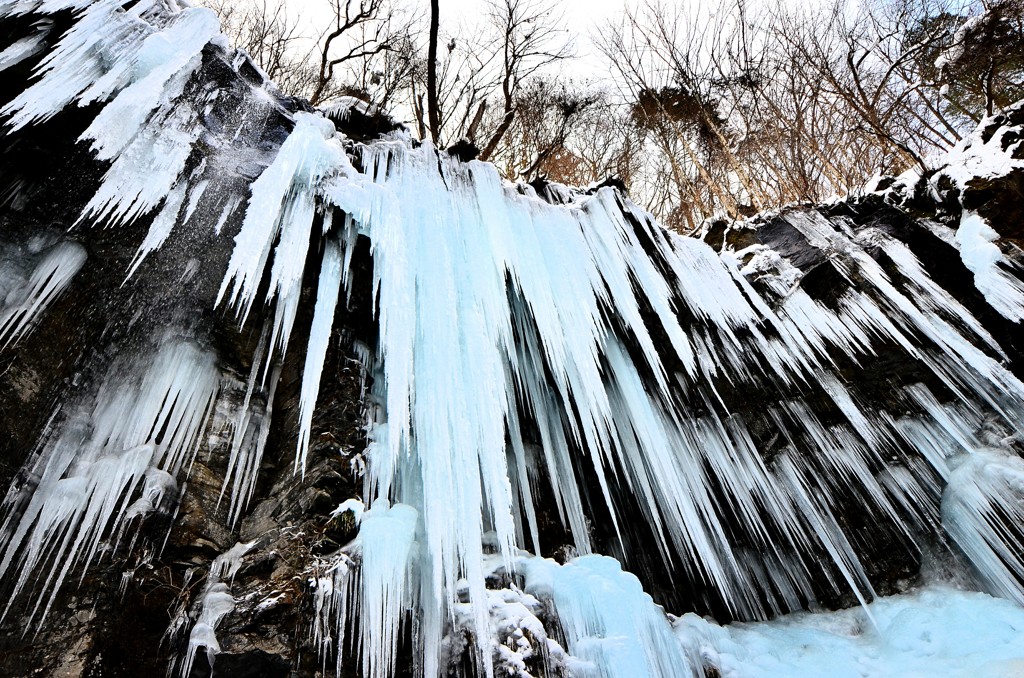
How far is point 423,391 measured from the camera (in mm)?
4012

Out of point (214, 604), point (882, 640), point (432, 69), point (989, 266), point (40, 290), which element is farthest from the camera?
point (432, 69)

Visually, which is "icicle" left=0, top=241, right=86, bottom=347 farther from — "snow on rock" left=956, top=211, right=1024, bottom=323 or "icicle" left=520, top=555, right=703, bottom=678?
"snow on rock" left=956, top=211, right=1024, bottom=323

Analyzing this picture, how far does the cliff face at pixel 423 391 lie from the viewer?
3.24 m

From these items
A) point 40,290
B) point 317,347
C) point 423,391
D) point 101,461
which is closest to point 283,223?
point 317,347

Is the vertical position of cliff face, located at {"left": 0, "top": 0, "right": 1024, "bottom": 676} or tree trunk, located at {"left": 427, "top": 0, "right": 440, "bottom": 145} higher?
tree trunk, located at {"left": 427, "top": 0, "right": 440, "bottom": 145}

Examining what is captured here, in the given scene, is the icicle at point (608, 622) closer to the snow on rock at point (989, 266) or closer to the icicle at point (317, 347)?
the icicle at point (317, 347)

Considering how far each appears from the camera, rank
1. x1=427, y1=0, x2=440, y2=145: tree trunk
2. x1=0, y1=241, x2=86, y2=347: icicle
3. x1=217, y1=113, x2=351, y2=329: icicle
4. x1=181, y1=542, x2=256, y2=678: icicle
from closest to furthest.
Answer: x1=181, y1=542, x2=256, y2=678: icicle < x1=0, y1=241, x2=86, y2=347: icicle < x1=217, y1=113, x2=351, y2=329: icicle < x1=427, y1=0, x2=440, y2=145: tree trunk

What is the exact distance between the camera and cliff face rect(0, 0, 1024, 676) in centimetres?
324

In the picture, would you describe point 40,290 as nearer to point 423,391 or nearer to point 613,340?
point 423,391

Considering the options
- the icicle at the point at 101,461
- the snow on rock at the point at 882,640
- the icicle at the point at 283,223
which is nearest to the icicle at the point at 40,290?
the icicle at the point at 101,461

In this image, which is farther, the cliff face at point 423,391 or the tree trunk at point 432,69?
the tree trunk at point 432,69

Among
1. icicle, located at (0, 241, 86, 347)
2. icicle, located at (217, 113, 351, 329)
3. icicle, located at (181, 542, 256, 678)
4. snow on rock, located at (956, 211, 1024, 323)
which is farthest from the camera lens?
snow on rock, located at (956, 211, 1024, 323)

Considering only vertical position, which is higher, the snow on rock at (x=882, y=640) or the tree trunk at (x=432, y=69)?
the tree trunk at (x=432, y=69)

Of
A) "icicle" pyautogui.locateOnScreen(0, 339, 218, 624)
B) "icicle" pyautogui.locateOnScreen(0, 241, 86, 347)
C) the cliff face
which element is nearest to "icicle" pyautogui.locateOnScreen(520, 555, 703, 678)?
the cliff face
